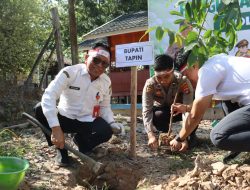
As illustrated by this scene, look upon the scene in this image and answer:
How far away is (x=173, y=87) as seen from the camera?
4.27m

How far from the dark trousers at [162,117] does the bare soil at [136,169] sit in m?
0.31

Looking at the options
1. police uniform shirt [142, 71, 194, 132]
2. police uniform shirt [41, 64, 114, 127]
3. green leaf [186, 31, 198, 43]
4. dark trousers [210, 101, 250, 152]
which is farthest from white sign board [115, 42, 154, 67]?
green leaf [186, 31, 198, 43]

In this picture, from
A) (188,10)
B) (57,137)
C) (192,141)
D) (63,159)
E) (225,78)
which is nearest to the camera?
(188,10)

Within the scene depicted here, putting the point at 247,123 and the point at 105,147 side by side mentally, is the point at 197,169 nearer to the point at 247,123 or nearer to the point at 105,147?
the point at 247,123

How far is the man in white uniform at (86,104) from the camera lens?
12.7ft

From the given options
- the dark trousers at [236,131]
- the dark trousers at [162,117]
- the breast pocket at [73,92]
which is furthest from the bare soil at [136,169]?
the breast pocket at [73,92]

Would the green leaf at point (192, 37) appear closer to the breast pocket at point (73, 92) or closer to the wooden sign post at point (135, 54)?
the wooden sign post at point (135, 54)

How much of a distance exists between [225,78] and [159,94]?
61.3 inches

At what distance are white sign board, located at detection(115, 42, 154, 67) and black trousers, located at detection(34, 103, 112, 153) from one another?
0.72 m

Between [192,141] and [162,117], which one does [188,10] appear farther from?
[192,141]

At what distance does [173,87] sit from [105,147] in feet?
3.73

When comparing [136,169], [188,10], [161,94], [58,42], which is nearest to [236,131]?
[188,10]

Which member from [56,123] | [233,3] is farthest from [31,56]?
[233,3]

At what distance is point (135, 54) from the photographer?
12.6ft
